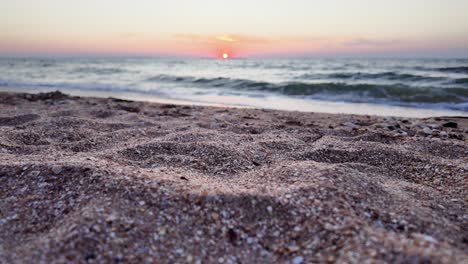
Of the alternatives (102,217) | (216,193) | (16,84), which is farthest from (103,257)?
(16,84)

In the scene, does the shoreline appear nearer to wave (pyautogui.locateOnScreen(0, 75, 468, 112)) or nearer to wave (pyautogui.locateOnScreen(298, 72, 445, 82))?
wave (pyautogui.locateOnScreen(0, 75, 468, 112))

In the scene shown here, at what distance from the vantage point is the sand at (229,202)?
186cm

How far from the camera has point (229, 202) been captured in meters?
2.32

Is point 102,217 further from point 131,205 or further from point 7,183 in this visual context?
point 7,183

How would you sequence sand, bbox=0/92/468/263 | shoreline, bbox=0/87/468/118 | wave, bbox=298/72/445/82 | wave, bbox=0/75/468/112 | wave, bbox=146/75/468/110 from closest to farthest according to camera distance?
1. sand, bbox=0/92/468/263
2. shoreline, bbox=0/87/468/118
3. wave, bbox=0/75/468/112
4. wave, bbox=146/75/468/110
5. wave, bbox=298/72/445/82

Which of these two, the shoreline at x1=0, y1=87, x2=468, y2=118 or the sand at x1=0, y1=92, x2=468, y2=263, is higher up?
the shoreline at x1=0, y1=87, x2=468, y2=118

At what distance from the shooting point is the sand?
186cm

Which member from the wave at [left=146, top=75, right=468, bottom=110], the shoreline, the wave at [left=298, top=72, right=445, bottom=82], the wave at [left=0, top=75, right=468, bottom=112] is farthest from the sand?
the wave at [left=298, top=72, right=445, bottom=82]

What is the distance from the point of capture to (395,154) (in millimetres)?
3639

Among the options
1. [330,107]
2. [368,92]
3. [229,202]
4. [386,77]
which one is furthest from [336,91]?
[229,202]

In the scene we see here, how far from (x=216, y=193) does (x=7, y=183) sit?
1.61 meters

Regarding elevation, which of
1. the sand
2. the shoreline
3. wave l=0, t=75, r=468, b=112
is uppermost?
wave l=0, t=75, r=468, b=112

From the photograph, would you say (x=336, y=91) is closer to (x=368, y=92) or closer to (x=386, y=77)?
(x=368, y=92)

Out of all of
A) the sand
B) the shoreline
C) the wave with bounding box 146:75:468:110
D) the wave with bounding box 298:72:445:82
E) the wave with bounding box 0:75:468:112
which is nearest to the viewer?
the sand
